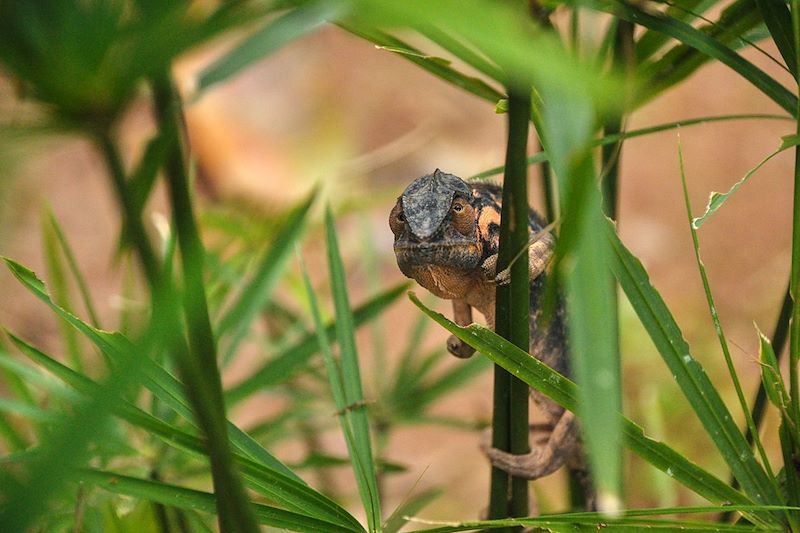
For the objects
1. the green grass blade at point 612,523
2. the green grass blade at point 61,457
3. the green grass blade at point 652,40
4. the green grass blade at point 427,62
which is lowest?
the green grass blade at point 61,457

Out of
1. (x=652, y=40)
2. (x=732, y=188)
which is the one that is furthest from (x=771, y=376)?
(x=652, y=40)

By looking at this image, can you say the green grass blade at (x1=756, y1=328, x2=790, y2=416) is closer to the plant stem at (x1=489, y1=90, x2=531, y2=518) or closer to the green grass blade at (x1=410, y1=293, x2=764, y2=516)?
the green grass blade at (x1=410, y1=293, x2=764, y2=516)

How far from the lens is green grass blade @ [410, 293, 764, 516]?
2.43ft

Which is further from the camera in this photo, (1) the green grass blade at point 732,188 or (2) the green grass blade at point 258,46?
(1) the green grass blade at point 732,188

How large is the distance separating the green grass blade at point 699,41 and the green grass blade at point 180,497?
518 mm

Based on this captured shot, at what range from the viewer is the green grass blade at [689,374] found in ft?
2.63

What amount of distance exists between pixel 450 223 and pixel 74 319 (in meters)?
0.37

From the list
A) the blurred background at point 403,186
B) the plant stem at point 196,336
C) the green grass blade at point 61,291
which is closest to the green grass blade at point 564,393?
the plant stem at point 196,336

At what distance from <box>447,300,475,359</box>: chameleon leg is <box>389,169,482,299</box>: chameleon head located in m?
0.13

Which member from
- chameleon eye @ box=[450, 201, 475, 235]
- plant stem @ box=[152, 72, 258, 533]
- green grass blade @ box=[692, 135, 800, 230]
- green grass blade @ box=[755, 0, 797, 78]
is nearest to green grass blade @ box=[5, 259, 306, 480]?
plant stem @ box=[152, 72, 258, 533]

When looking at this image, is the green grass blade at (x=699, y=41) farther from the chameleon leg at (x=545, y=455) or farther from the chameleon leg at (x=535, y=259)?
the chameleon leg at (x=545, y=455)

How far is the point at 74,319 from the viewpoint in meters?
0.80

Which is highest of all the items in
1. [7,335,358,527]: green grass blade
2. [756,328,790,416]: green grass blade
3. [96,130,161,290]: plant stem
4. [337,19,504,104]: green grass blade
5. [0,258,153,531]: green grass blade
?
[337,19,504,104]: green grass blade

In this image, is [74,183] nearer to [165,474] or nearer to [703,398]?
[165,474]
